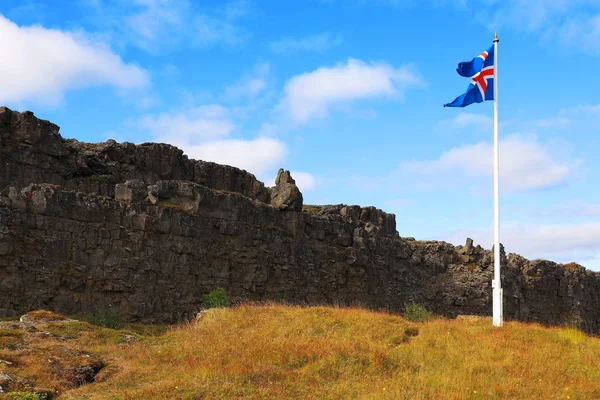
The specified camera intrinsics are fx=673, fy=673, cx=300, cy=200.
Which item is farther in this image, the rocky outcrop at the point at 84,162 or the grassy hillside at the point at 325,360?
the rocky outcrop at the point at 84,162

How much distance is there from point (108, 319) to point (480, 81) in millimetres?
18406

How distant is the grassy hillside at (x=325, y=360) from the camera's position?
49.0 feet

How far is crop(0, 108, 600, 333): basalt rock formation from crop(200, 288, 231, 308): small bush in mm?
854

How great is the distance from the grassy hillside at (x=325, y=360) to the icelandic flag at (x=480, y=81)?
8365 mm

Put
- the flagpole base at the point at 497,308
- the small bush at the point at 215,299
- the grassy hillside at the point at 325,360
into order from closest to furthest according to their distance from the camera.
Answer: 1. the grassy hillside at the point at 325,360
2. the flagpole base at the point at 497,308
3. the small bush at the point at 215,299

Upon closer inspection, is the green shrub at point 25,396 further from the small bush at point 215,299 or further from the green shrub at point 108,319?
the small bush at point 215,299

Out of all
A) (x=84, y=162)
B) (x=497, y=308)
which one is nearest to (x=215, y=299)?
(x=84, y=162)

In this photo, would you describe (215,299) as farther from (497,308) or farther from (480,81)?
(480,81)

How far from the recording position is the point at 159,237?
3375 centimetres

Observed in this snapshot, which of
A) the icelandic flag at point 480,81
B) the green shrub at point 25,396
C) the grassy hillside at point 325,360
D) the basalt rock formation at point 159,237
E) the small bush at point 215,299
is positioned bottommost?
the green shrub at point 25,396

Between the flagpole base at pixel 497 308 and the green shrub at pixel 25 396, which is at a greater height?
the flagpole base at pixel 497 308

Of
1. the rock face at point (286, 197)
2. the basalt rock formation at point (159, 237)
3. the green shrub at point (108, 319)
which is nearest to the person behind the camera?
the green shrub at point (108, 319)

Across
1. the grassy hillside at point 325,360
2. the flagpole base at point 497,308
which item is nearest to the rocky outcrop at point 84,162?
the grassy hillside at point 325,360

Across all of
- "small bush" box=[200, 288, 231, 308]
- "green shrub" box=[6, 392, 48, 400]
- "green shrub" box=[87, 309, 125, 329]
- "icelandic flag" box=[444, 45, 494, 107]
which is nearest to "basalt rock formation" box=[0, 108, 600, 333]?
"green shrub" box=[87, 309, 125, 329]
